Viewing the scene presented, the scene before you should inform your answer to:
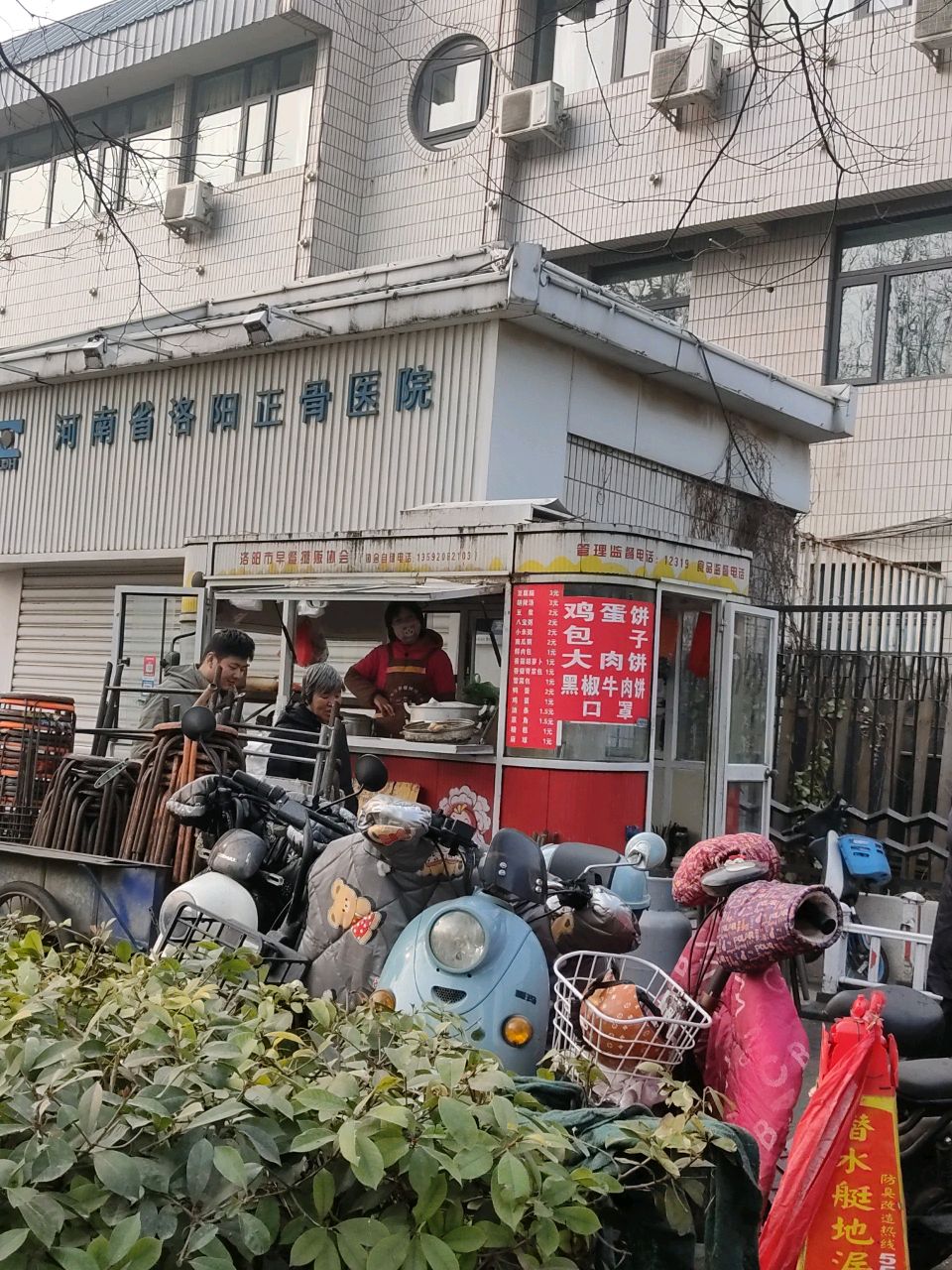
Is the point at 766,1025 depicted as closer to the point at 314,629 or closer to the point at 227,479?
the point at 314,629

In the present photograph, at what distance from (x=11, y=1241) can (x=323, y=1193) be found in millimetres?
471

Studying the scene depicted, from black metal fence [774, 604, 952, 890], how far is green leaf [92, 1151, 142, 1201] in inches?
399

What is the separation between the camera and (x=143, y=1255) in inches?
78.6

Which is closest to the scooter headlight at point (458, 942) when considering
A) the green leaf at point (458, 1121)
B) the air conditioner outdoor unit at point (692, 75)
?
the green leaf at point (458, 1121)

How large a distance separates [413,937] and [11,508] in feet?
46.6

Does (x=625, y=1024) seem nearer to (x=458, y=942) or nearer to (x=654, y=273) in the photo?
(x=458, y=942)

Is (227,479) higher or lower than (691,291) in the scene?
lower

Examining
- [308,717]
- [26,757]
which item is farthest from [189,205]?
[26,757]

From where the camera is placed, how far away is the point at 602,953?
3.92m

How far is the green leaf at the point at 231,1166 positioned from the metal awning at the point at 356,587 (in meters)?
7.43

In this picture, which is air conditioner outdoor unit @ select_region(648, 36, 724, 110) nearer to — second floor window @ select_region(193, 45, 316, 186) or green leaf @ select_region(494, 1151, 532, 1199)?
second floor window @ select_region(193, 45, 316, 186)

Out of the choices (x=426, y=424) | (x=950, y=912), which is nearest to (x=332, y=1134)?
(x=950, y=912)

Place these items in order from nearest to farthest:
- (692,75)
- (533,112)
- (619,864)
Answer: (619,864) < (692,75) < (533,112)

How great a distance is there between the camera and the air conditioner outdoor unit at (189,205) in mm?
21172
